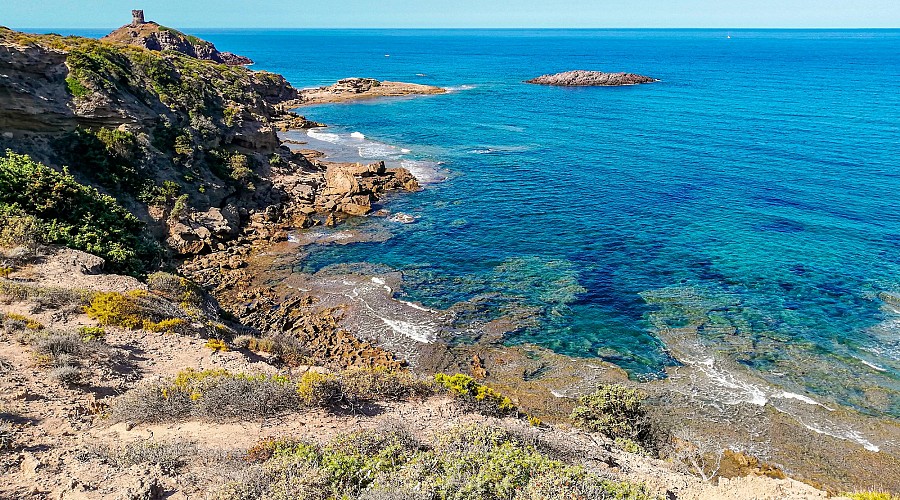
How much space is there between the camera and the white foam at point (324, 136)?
260ft

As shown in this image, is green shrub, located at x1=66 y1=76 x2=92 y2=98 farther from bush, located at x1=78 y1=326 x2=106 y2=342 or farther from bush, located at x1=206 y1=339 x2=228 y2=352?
bush, located at x1=206 y1=339 x2=228 y2=352

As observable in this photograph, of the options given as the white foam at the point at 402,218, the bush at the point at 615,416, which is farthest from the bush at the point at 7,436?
the white foam at the point at 402,218

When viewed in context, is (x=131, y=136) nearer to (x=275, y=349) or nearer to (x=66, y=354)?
(x=275, y=349)

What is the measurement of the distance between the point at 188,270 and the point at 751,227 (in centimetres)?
4649

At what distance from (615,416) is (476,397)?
6.86 meters

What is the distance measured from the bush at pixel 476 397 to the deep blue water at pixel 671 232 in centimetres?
1146

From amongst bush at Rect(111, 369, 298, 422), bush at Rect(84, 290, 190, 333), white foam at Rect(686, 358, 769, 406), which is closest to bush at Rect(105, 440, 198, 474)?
bush at Rect(111, 369, 298, 422)

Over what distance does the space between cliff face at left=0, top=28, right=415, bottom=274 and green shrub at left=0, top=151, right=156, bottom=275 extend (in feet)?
4.14

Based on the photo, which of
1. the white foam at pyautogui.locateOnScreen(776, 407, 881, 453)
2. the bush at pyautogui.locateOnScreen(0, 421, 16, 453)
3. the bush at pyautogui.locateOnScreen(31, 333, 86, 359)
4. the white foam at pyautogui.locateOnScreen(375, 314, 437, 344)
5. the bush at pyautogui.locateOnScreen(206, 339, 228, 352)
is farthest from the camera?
the white foam at pyautogui.locateOnScreen(375, 314, 437, 344)

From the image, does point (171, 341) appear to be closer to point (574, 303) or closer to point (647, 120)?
point (574, 303)

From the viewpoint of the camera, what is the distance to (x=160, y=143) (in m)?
43.9

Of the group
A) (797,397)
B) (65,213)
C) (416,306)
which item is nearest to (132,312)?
(65,213)

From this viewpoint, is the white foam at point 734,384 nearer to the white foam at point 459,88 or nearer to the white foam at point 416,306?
the white foam at point 416,306

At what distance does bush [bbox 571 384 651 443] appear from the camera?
69.9 ft
